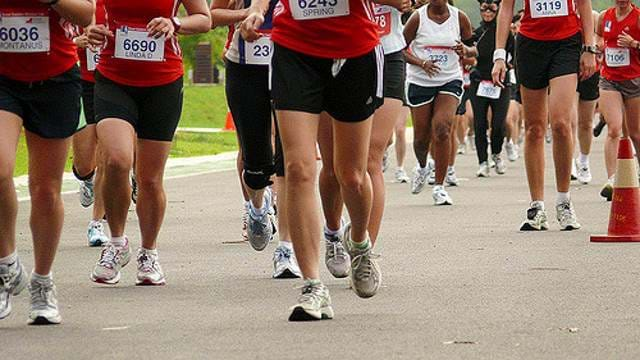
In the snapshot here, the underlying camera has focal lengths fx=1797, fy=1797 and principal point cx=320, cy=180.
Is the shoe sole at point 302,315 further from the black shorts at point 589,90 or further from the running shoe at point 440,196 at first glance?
the black shorts at point 589,90

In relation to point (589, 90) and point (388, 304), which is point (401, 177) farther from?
point (388, 304)

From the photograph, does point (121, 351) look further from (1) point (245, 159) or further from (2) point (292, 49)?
(1) point (245, 159)

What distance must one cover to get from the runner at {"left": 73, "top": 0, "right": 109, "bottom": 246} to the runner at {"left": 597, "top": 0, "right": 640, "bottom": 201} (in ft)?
17.0

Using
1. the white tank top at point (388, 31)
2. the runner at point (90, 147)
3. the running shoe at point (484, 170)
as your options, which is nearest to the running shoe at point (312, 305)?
the white tank top at point (388, 31)

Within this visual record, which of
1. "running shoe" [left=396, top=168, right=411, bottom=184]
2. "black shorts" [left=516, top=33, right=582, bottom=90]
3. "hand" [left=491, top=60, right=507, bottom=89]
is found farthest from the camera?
"running shoe" [left=396, top=168, right=411, bottom=184]

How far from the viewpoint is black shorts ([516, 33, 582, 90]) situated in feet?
41.6

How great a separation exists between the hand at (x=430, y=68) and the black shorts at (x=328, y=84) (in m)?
8.12

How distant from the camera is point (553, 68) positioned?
41.6 feet

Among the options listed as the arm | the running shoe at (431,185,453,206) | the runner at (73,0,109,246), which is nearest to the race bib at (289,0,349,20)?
the arm

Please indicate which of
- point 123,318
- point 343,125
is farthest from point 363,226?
point 123,318

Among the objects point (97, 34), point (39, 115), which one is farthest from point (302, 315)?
point (97, 34)

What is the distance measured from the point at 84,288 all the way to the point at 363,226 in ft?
5.73

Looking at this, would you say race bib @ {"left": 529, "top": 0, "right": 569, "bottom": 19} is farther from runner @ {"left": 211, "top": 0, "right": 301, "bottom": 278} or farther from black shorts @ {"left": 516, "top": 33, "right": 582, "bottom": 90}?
runner @ {"left": 211, "top": 0, "right": 301, "bottom": 278}

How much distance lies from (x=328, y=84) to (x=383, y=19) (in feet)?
6.69
